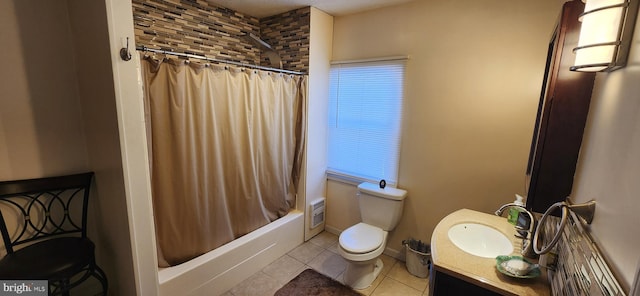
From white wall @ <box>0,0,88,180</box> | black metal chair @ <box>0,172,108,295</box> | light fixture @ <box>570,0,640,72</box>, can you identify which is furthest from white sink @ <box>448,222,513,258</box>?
white wall @ <box>0,0,88,180</box>

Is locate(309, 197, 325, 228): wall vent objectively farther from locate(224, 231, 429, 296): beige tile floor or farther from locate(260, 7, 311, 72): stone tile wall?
locate(260, 7, 311, 72): stone tile wall

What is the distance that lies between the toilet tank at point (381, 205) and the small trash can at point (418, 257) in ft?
0.74

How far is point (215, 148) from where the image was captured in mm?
1907

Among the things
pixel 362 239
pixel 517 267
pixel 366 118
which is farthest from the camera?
pixel 366 118

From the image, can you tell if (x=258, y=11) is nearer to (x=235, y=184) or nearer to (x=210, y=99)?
(x=210, y=99)

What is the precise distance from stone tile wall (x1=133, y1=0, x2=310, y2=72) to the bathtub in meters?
1.59

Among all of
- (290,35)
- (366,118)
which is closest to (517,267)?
(366,118)

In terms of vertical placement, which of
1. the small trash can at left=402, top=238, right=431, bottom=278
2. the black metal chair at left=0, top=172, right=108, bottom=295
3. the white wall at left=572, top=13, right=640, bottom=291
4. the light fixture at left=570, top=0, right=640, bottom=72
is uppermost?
the light fixture at left=570, top=0, right=640, bottom=72

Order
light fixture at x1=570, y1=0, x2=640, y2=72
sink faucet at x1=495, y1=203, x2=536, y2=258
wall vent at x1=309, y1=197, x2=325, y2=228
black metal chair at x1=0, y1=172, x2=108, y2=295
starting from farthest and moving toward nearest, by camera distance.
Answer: wall vent at x1=309, y1=197, x2=325, y2=228, black metal chair at x1=0, y1=172, x2=108, y2=295, sink faucet at x1=495, y1=203, x2=536, y2=258, light fixture at x1=570, y1=0, x2=640, y2=72

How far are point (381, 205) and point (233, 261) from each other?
4.38ft

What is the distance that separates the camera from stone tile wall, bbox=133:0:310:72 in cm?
196

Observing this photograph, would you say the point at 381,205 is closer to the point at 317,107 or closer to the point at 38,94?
the point at 317,107

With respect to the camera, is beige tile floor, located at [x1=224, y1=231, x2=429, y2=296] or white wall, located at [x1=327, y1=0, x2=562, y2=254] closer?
white wall, located at [x1=327, y1=0, x2=562, y2=254]

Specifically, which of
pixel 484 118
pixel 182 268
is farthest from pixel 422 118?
pixel 182 268
